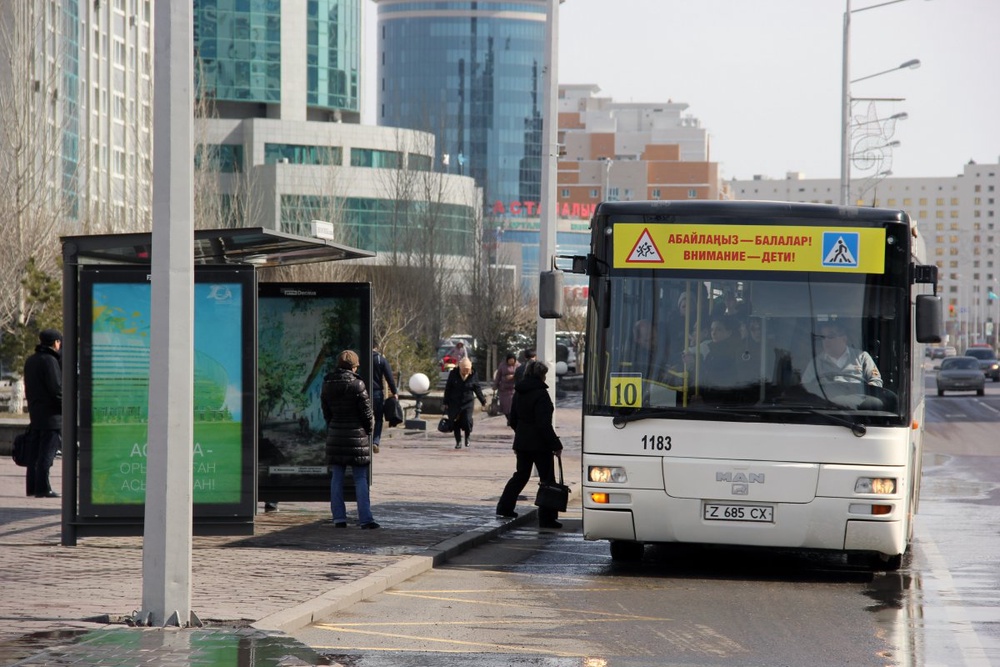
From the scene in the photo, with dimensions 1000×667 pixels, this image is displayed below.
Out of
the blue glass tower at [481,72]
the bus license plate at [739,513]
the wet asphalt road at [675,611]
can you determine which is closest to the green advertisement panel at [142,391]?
the wet asphalt road at [675,611]

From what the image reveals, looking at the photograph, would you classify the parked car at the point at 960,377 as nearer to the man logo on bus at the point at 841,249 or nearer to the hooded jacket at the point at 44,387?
the hooded jacket at the point at 44,387

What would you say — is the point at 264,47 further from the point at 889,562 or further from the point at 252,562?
the point at 889,562

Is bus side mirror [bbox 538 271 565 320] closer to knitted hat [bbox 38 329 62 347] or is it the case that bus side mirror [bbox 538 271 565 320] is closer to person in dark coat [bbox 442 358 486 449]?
knitted hat [bbox 38 329 62 347]

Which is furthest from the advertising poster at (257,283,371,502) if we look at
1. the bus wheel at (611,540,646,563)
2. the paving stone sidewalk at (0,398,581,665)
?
the bus wheel at (611,540,646,563)

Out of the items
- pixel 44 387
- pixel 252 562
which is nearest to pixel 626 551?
pixel 252 562

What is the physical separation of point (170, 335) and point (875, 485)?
5.62 metres

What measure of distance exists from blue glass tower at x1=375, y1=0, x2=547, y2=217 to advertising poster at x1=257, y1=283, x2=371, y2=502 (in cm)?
16560

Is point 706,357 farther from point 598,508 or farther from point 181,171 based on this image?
point 181,171

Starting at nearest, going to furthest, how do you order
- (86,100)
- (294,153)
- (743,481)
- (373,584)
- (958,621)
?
(958,621), (373,584), (743,481), (86,100), (294,153)

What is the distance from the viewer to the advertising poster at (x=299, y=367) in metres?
14.6

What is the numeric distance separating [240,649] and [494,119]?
588ft

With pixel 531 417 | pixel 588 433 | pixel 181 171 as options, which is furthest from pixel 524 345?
pixel 181 171

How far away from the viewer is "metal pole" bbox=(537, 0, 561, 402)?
1823cm

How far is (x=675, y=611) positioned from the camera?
9.69m
